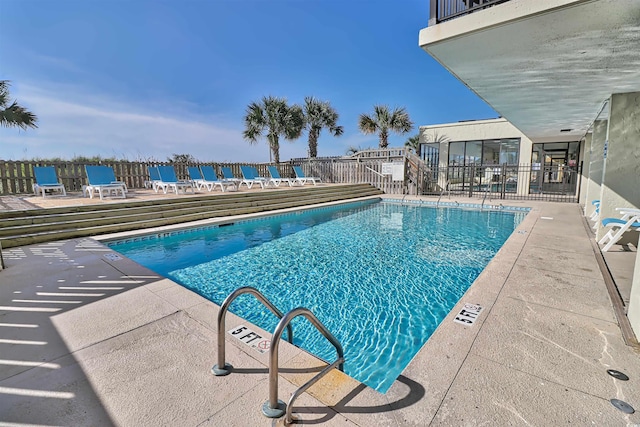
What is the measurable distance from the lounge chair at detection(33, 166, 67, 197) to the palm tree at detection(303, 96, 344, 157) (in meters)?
13.6

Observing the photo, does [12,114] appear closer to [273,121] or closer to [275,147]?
[273,121]

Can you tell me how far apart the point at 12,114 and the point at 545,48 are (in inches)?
608

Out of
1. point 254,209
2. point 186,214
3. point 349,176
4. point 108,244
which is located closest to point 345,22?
point 349,176

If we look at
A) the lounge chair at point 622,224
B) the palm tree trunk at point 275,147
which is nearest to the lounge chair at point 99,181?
→ the palm tree trunk at point 275,147

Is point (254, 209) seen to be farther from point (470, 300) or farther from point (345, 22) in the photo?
point (345, 22)

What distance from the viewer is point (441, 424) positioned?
1581 millimetres

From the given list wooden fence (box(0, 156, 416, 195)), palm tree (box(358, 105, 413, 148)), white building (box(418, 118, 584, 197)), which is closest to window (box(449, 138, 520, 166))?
white building (box(418, 118, 584, 197))

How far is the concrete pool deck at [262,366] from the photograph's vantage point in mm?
1647

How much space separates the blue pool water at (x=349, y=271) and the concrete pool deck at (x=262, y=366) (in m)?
0.67

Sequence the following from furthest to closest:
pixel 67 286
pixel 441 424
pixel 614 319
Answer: pixel 67 286, pixel 614 319, pixel 441 424

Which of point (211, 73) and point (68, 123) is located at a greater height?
point (211, 73)

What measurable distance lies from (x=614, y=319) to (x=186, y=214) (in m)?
8.76

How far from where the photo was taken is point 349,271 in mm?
5078

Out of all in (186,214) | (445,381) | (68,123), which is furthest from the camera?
(68,123)
